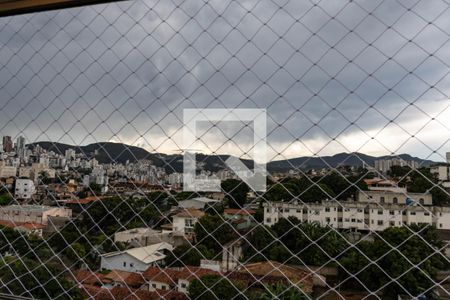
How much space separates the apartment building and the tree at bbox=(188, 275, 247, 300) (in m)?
0.15

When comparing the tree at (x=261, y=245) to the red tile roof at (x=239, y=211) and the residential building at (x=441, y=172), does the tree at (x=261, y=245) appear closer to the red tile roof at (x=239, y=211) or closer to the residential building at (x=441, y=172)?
the red tile roof at (x=239, y=211)

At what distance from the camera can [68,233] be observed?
90 cm

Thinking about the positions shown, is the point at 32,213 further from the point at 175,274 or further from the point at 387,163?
the point at 387,163

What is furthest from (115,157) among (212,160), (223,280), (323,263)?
(323,263)

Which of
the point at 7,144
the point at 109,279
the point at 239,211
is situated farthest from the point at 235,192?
the point at 7,144

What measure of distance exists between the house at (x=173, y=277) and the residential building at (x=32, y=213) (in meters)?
0.27

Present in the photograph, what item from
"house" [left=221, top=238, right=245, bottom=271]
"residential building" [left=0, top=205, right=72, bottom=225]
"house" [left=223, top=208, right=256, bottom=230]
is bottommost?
"house" [left=221, top=238, right=245, bottom=271]

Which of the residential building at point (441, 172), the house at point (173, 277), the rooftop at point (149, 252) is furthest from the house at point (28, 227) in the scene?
the residential building at point (441, 172)

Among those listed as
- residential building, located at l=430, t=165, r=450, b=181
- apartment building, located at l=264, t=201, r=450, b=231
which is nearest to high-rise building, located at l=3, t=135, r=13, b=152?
apartment building, located at l=264, t=201, r=450, b=231

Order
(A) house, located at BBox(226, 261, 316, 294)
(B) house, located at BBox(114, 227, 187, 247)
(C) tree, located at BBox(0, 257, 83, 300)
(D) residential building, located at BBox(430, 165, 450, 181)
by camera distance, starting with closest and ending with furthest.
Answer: (D) residential building, located at BBox(430, 165, 450, 181)
(A) house, located at BBox(226, 261, 316, 294)
(B) house, located at BBox(114, 227, 187, 247)
(C) tree, located at BBox(0, 257, 83, 300)

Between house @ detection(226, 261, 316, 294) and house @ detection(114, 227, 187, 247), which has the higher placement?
house @ detection(114, 227, 187, 247)

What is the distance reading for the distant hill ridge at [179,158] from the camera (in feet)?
2.04

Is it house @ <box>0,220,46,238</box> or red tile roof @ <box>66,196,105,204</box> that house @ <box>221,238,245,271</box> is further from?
house @ <box>0,220,46,238</box>

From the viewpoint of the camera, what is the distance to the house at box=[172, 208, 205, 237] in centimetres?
76
